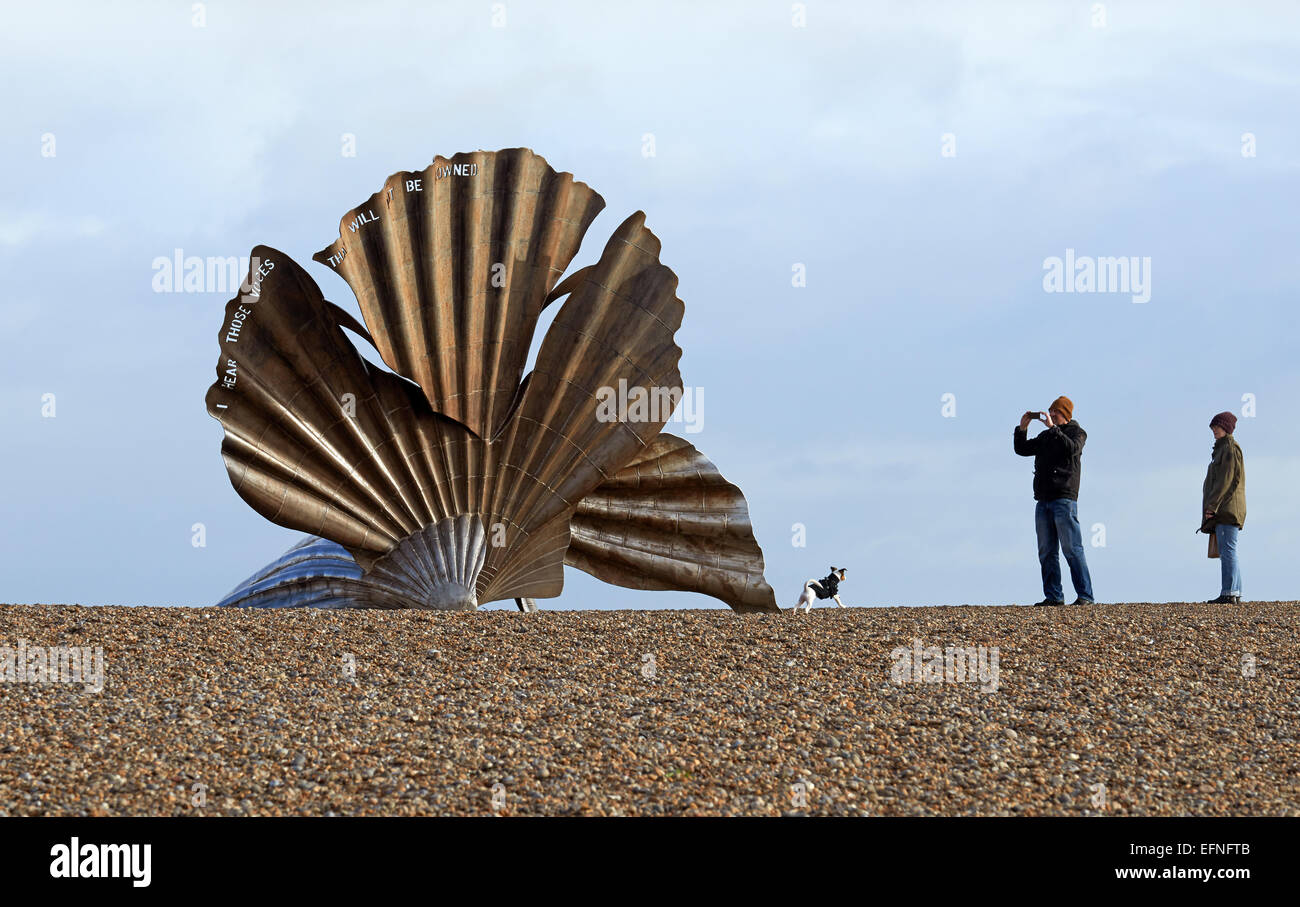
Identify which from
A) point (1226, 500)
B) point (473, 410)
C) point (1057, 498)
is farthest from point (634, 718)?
point (1226, 500)

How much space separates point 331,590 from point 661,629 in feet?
10.4

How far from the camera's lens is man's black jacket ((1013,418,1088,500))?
1037 centimetres

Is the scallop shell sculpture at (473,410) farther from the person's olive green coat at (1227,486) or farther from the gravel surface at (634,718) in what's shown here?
the person's olive green coat at (1227,486)

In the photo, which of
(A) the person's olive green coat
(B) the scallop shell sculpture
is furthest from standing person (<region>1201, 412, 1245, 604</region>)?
(B) the scallop shell sculpture

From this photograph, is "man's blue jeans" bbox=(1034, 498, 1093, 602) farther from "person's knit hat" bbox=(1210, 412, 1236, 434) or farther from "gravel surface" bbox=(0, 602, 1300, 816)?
"person's knit hat" bbox=(1210, 412, 1236, 434)

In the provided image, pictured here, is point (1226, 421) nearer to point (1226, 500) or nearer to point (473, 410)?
point (1226, 500)

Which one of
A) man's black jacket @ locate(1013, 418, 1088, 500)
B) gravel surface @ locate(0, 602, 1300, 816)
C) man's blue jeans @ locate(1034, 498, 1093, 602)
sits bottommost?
gravel surface @ locate(0, 602, 1300, 816)

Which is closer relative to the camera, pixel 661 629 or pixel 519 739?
pixel 519 739

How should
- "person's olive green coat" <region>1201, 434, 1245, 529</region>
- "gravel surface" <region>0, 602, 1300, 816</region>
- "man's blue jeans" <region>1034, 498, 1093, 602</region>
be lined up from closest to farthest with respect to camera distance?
"gravel surface" <region>0, 602, 1300, 816</region>
"man's blue jeans" <region>1034, 498, 1093, 602</region>
"person's olive green coat" <region>1201, 434, 1245, 529</region>

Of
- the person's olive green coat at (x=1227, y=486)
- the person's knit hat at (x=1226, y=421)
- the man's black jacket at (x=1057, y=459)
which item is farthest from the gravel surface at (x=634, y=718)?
the person's knit hat at (x=1226, y=421)

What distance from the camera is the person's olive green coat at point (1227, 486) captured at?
1079 centimetres

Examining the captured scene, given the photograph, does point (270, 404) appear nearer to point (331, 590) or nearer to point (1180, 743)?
point (331, 590)
